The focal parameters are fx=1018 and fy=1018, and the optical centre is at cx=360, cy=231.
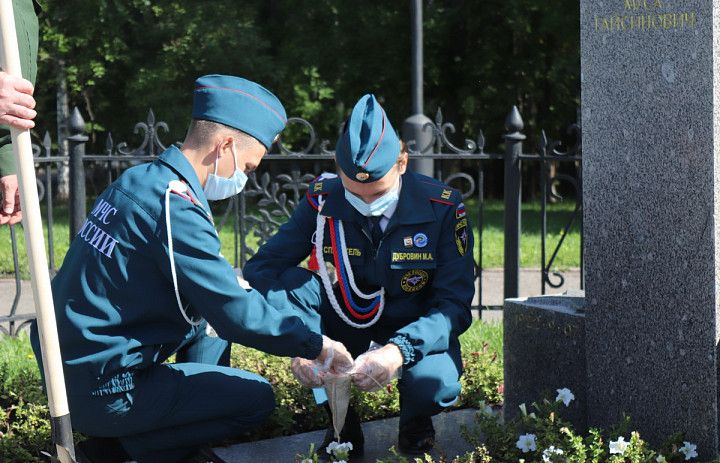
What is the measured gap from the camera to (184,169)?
3021mm

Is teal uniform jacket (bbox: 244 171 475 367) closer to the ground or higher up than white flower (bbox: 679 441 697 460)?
higher up

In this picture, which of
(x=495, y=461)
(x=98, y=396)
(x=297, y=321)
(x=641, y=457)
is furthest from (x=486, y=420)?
(x=98, y=396)

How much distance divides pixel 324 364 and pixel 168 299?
Answer: 52 cm

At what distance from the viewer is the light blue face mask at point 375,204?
11.4ft

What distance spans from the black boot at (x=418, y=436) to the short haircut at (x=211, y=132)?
3.90ft

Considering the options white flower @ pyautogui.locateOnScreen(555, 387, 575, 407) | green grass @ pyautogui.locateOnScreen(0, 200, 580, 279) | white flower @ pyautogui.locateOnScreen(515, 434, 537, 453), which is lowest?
green grass @ pyautogui.locateOnScreen(0, 200, 580, 279)

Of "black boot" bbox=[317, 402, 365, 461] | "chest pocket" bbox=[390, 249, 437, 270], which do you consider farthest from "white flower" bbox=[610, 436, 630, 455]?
"black boot" bbox=[317, 402, 365, 461]

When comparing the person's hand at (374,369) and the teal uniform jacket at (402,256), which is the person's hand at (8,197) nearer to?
the teal uniform jacket at (402,256)

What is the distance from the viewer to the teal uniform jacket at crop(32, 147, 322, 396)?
2.92 meters

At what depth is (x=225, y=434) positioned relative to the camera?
10.7ft

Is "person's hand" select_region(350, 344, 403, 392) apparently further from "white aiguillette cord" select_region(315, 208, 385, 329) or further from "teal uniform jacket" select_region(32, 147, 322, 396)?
"white aiguillette cord" select_region(315, 208, 385, 329)

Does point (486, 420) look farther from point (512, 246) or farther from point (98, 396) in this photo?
point (512, 246)

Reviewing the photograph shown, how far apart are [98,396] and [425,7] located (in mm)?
17722

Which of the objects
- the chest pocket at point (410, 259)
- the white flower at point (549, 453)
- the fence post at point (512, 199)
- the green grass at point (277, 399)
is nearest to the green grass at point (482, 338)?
the green grass at point (277, 399)
